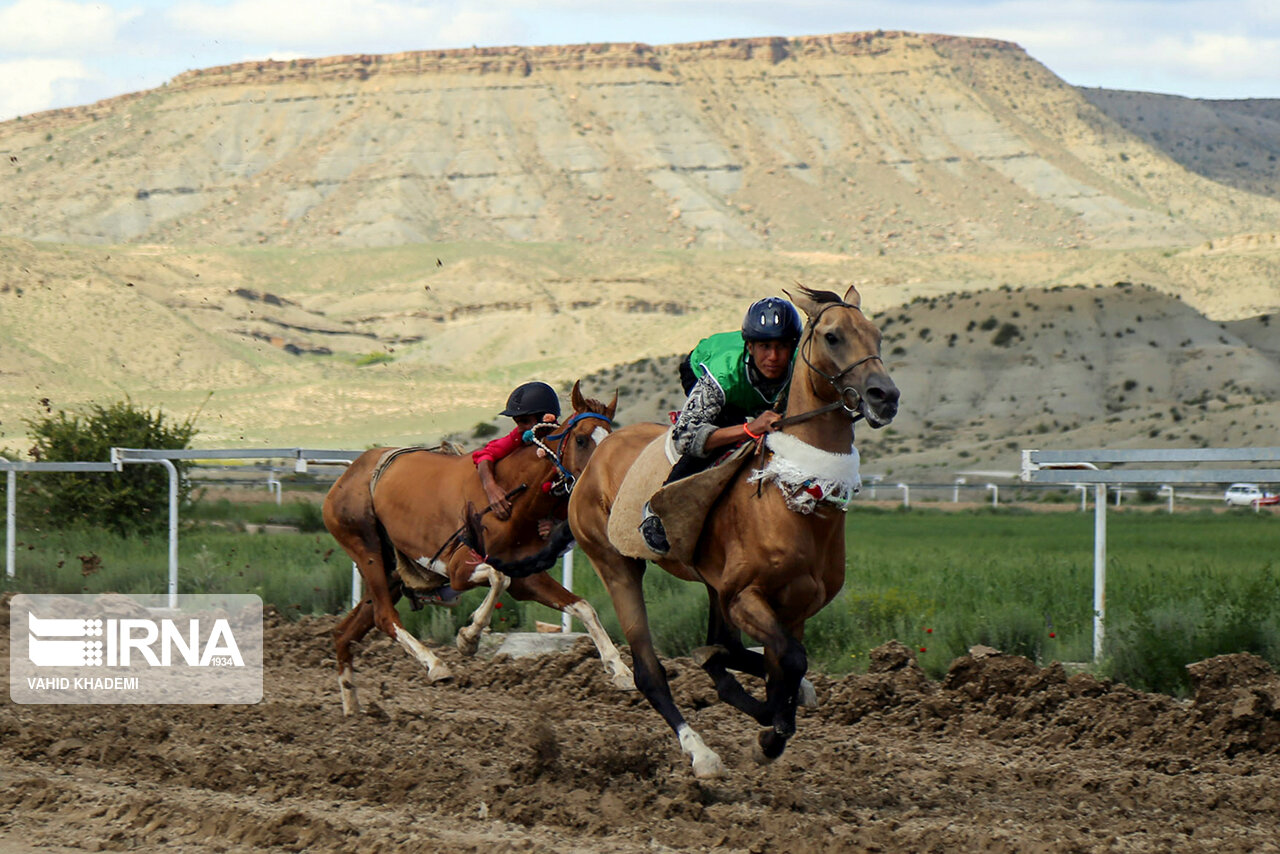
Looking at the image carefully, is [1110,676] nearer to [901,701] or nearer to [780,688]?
[901,701]

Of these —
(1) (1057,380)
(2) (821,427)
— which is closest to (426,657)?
(2) (821,427)

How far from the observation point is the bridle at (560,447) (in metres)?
9.59

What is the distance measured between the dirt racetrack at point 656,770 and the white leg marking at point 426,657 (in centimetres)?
30

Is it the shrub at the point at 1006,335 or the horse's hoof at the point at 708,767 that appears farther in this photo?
the shrub at the point at 1006,335

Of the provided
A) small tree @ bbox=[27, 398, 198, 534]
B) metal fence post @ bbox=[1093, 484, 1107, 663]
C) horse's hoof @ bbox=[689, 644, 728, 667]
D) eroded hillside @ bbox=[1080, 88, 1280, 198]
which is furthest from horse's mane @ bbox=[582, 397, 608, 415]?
eroded hillside @ bbox=[1080, 88, 1280, 198]

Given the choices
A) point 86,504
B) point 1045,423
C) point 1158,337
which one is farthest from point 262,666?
point 1158,337

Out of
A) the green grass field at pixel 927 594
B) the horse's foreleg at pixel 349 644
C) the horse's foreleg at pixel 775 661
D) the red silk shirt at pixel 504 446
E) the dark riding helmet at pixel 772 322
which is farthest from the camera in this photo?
the green grass field at pixel 927 594

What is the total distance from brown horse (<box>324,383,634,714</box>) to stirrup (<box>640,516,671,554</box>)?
4.93ft

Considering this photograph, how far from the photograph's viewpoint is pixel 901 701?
9719 millimetres

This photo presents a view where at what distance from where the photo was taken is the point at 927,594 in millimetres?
15078

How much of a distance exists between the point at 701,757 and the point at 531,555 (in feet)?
9.56

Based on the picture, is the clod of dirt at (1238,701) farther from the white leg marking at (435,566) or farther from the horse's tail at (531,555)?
the white leg marking at (435,566)

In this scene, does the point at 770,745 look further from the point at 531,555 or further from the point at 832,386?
the point at 531,555

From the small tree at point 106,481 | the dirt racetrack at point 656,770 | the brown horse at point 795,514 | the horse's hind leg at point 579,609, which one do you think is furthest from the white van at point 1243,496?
the brown horse at point 795,514
